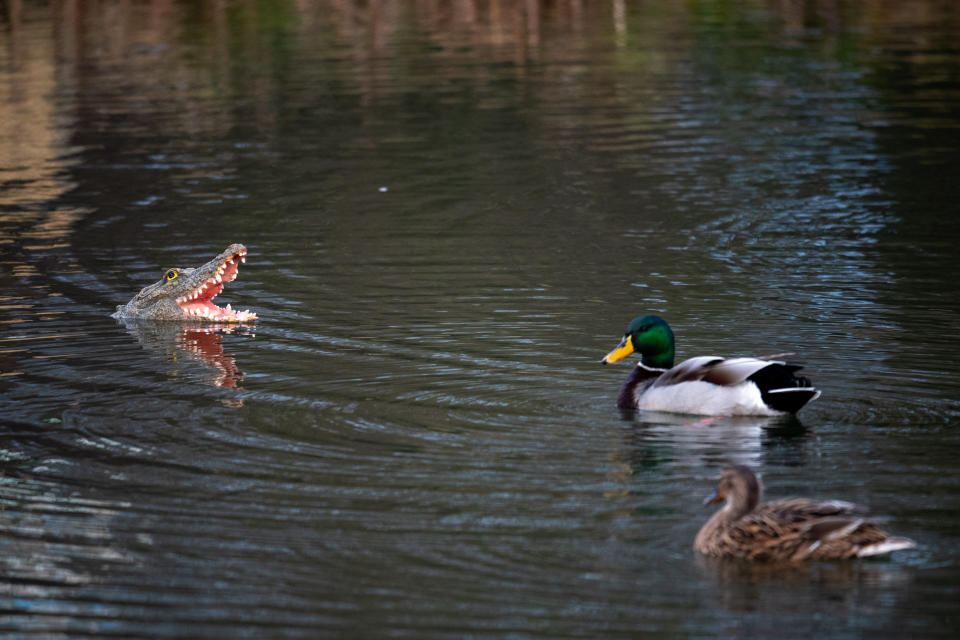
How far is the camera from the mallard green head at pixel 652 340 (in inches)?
430

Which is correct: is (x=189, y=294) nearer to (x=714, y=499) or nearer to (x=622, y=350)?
(x=622, y=350)

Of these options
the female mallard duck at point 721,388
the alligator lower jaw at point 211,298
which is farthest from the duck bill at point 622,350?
the alligator lower jaw at point 211,298

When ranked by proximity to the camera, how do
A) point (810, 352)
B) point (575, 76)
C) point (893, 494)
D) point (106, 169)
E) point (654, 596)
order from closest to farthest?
point (654, 596) < point (893, 494) < point (810, 352) < point (106, 169) < point (575, 76)

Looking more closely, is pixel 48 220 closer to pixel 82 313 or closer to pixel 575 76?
pixel 82 313

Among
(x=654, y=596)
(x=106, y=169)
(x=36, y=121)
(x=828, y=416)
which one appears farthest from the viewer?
(x=36, y=121)

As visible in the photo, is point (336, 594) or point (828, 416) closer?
point (336, 594)

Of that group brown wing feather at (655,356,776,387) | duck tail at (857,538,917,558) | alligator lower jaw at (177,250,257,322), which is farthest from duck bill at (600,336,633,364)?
alligator lower jaw at (177,250,257,322)

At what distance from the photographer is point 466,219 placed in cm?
1839

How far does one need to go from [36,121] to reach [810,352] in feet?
63.5

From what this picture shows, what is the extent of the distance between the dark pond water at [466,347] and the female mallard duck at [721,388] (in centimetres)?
A: 16

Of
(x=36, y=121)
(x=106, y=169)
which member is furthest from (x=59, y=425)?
(x=36, y=121)

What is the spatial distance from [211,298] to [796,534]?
8.53 metres

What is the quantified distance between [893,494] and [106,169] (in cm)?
1654

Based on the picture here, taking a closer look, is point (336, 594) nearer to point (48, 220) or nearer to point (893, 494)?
point (893, 494)
